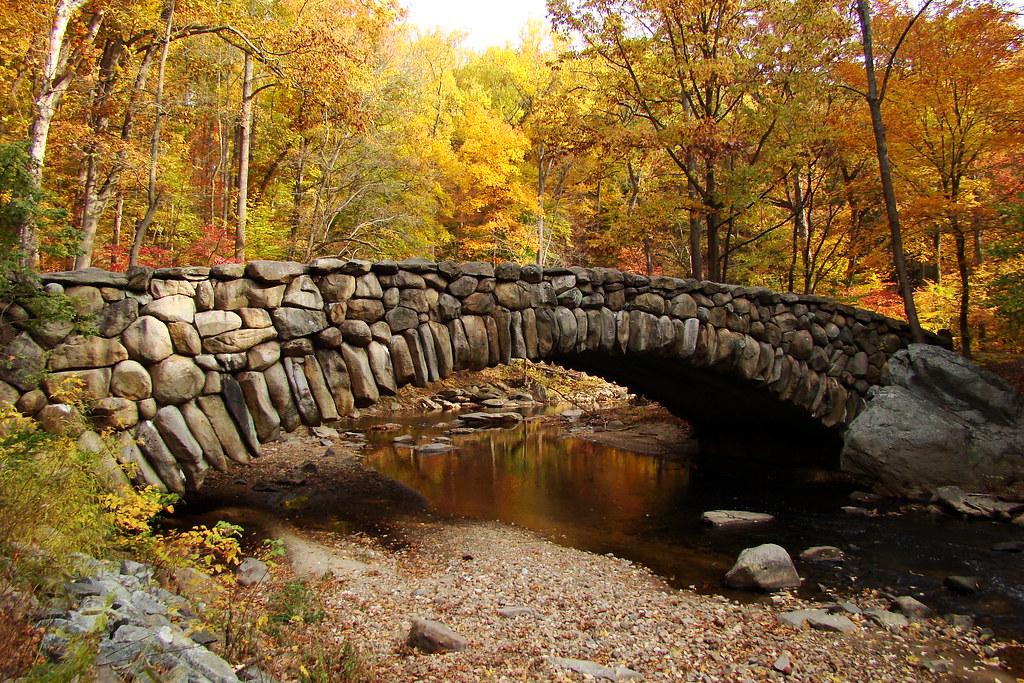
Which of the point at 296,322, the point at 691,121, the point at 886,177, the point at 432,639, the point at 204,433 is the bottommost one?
the point at 432,639

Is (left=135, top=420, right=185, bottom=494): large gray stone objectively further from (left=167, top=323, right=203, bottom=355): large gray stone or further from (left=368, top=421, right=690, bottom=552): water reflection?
(left=368, top=421, right=690, bottom=552): water reflection

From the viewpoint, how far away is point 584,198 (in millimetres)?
24938

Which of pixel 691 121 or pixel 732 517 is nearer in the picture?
pixel 732 517

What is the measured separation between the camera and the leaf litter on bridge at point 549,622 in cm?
383

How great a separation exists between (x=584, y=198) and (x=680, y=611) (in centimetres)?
2151

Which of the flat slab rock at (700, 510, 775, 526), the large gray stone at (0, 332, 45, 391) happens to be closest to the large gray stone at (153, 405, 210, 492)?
the large gray stone at (0, 332, 45, 391)

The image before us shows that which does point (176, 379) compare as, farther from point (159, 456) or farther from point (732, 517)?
point (732, 517)

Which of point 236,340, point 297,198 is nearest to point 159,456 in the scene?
point 236,340

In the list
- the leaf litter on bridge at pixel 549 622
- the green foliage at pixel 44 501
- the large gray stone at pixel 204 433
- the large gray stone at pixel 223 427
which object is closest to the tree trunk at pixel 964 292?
the leaf litter on bridge at pixel 549 622

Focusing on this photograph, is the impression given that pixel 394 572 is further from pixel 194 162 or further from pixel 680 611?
pixel 194 162

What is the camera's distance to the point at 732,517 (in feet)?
26.0

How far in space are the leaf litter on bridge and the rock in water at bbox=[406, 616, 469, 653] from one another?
0.07 meters

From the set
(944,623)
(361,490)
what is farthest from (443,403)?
(944,623)

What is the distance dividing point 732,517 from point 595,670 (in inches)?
188
